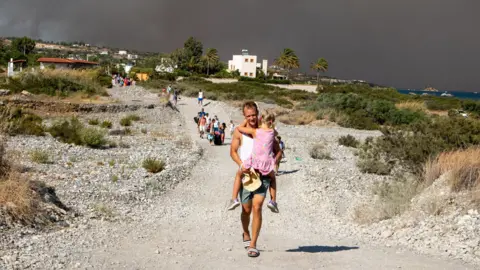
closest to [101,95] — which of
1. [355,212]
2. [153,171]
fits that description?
[153,171]

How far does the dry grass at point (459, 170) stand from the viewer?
9.70 metres

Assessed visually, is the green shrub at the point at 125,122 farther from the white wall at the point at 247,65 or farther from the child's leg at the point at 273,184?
the white wall at the point at 247,65

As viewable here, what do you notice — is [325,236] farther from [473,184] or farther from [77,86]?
[77,86]

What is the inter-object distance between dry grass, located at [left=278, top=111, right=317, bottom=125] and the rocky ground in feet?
71.1

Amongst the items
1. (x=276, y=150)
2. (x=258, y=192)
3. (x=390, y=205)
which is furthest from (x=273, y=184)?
(x=390, y=205)

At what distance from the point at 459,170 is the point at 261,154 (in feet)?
17.4

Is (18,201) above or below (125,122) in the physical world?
above

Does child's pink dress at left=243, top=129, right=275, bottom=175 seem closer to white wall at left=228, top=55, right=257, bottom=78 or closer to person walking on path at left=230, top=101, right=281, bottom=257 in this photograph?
person walking on path at left=230, top=101, right=281, bottom=257

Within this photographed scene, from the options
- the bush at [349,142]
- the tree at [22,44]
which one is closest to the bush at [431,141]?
the bush at [349,142]

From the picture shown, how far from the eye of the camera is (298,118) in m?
40.8

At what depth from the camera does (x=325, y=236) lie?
9039 millimetres

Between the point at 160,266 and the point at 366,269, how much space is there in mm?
2586

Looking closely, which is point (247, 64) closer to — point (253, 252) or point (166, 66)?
point (166, 66)

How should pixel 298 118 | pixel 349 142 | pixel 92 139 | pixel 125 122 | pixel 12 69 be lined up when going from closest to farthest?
pixel 92 139 → pixel 349 142 → pixel 125 122 → pixel 298 118 → pixel 12 69
